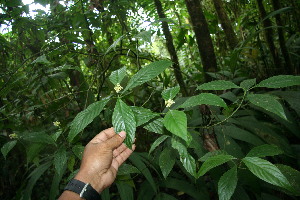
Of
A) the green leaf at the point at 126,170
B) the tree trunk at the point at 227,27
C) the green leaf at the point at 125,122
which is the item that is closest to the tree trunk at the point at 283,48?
the tree trunk at the point at 227,27

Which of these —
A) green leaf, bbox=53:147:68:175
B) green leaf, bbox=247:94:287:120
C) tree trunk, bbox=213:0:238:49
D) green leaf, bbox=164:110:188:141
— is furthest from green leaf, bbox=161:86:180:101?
tree trunk, bbox=213:0:238:49

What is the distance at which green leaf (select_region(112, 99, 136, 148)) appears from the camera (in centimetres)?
67

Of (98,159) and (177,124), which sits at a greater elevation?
(177,124)

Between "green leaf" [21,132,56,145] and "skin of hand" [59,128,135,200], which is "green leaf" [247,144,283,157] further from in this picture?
"green leaf" [21,132,56,145]

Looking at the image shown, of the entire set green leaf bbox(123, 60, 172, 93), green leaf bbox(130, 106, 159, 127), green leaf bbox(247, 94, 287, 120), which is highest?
green leaf bbox(123, 60, 172, 93)

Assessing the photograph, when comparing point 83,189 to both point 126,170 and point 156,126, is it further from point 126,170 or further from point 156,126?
point 156,126

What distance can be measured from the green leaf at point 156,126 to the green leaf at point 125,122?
13 centimetres

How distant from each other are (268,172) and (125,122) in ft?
1.57

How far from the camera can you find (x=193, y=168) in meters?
0.82

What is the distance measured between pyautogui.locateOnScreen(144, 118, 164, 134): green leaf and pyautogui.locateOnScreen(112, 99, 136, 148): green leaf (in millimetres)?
133

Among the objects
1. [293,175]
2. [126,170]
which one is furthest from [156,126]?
[293,175]

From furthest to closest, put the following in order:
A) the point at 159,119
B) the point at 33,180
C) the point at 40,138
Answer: the point at 33,180, the point at 40,138, the point at 159,119

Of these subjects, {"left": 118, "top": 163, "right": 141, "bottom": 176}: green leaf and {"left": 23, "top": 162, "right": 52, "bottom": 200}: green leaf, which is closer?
{"left": 118, "top": 163, "right": 141, "bottom": 176}: green leaf

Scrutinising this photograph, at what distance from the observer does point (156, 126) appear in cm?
82
